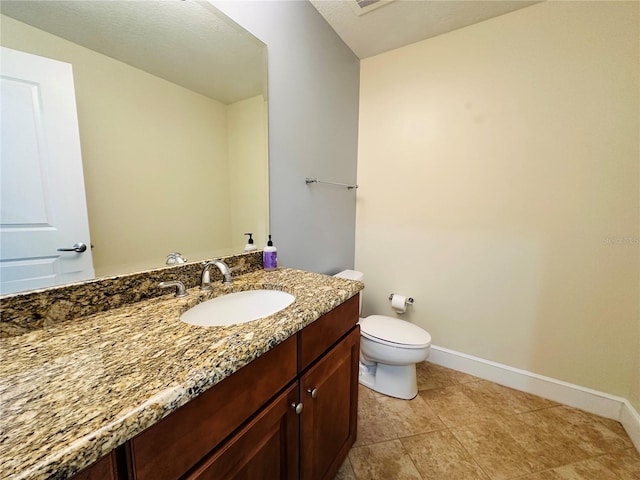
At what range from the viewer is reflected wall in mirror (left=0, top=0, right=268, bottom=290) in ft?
2.45

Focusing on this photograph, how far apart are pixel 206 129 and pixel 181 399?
1.02 meters

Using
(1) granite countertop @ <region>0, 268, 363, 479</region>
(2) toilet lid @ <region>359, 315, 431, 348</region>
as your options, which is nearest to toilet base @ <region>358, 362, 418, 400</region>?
(2) toilet lid @ <region>359, 315, 431, 348</region>

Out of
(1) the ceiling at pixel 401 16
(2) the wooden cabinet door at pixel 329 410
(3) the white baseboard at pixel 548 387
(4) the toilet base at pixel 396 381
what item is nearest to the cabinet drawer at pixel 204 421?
(2) the wooden cabinet door at pixel 329 410

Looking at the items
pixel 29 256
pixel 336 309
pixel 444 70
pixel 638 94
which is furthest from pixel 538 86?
pixel 29 256

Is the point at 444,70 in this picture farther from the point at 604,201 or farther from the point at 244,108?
the point at 244,108

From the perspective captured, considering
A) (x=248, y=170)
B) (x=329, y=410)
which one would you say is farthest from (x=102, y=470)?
A: (x=248, y=170)

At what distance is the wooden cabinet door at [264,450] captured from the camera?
0.55 meters

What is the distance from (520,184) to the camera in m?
1.55

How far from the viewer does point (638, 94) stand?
1.25 meters

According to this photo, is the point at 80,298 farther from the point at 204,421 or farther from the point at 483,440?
the point at 483,440

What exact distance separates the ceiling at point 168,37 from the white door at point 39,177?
0.12 metres

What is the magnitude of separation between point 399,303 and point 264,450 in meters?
1.45

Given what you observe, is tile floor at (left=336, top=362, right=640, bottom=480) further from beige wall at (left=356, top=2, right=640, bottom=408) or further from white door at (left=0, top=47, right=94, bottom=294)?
white door at (left=0, top=47, right=94, bottom=294)

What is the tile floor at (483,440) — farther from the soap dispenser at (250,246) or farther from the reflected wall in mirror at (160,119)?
the reflected wall in mirror at (160,119)
